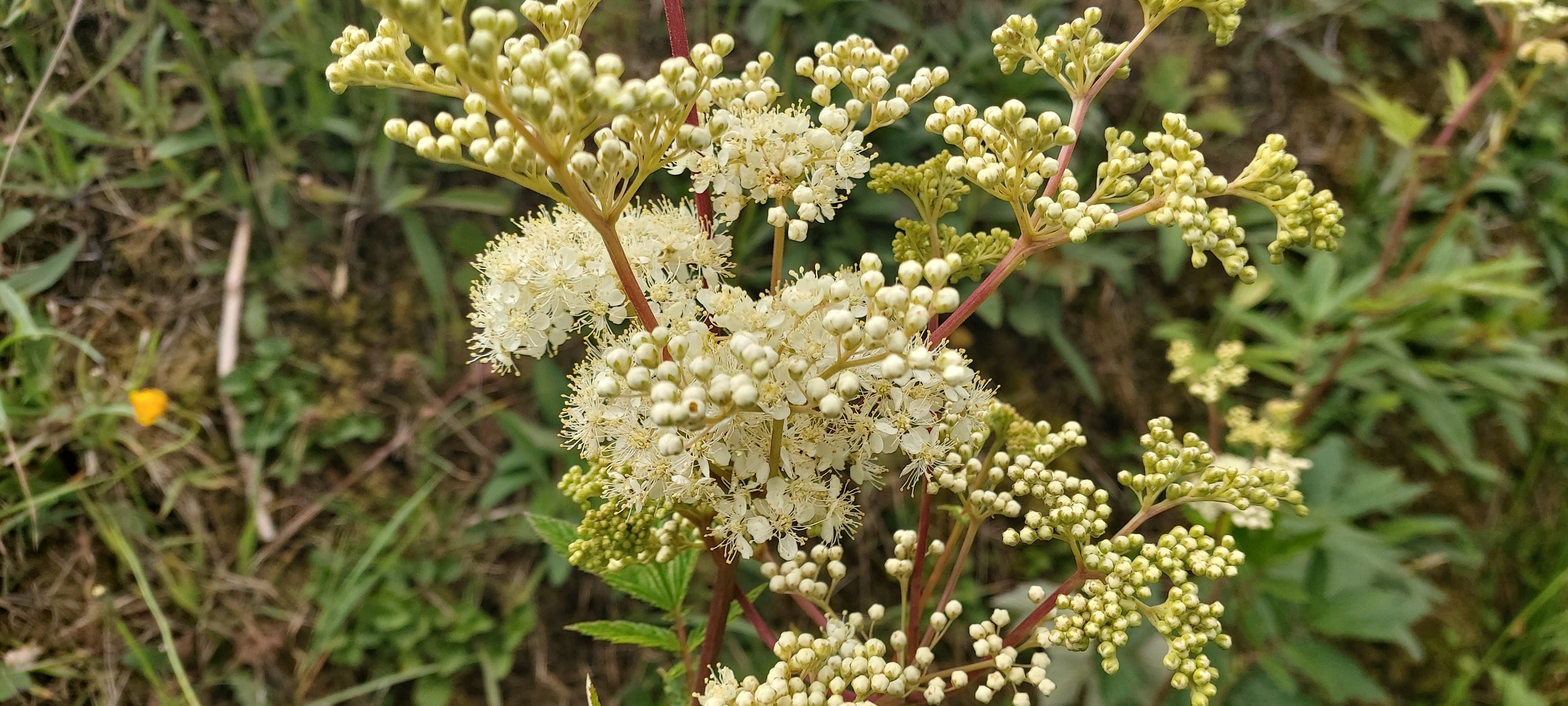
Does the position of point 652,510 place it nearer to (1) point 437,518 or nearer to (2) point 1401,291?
(1) point 437,518

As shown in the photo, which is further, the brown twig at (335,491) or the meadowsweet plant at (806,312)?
the brown twig at (335,491)

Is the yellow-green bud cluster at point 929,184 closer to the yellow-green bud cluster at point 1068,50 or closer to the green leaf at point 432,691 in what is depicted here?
the yellow-green bud cluster at point 1068,50

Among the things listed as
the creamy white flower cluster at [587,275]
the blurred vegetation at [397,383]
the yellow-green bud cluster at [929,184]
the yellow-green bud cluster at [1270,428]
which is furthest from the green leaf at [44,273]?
the yellow-green bud cluster at [1270,428]

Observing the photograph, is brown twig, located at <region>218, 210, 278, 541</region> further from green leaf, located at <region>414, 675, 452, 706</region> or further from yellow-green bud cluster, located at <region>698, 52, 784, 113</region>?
yellow-green bud cluster, located at <region>698, 52, 784, 113</region>

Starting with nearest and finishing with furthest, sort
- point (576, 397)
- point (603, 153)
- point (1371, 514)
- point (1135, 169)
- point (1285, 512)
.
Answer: point (603, 153), point (1135, 169), point (576, 397), point (1285, 512), point (1371, 514)

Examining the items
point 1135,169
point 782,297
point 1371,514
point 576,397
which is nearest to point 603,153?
point 782,297

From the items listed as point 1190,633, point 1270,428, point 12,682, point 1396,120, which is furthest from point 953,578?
point 1396,120
